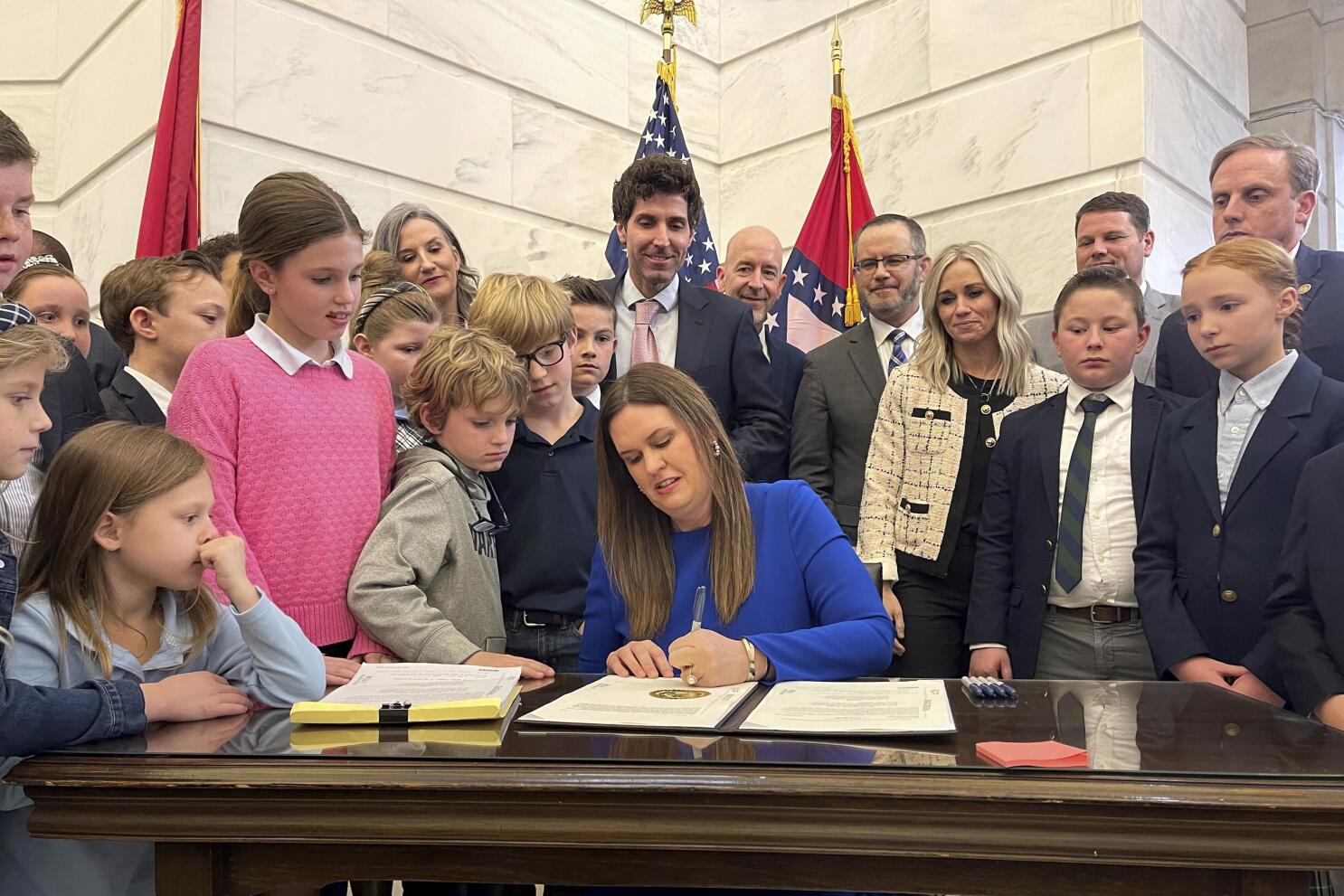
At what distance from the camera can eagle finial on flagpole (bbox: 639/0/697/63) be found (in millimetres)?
6102

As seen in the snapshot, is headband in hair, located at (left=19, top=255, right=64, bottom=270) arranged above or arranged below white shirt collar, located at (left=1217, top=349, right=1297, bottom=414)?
above

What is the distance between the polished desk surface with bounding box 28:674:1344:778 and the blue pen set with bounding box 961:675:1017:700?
4cm

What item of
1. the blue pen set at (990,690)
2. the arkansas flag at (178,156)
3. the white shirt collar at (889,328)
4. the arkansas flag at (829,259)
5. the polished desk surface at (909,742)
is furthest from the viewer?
the arkansas flag at (829,259)

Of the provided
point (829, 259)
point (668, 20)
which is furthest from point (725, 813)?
point (668, 20)

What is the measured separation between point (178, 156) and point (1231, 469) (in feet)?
13.9

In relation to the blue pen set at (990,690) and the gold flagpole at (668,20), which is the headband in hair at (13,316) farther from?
the gold flagpole at (668,20)

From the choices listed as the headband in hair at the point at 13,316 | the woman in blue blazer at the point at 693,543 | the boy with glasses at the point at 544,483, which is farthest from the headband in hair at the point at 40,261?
the woman in blue blazer at the point at 693,543

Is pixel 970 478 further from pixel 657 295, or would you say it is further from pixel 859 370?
pixel 657 295

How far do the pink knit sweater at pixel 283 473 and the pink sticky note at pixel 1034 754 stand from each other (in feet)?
5.05

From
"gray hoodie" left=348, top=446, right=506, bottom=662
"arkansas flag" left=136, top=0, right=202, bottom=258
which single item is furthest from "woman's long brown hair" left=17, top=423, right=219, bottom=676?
"arkansas flag" left=136, top=0, right=202, bottom=258

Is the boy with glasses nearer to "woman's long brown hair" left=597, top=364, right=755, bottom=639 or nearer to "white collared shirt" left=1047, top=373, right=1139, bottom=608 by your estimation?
"woman's long brown hair" left=597, top=364, right=755, bottom=639

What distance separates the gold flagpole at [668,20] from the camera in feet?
19.8

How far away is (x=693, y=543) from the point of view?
8.00 ft

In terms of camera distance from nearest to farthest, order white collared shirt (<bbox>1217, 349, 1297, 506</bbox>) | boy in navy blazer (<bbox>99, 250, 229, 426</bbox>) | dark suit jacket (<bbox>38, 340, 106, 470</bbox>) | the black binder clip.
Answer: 1. the black binder clip
2. dark suit jacket (<bbox>38, 340, 106, 470</bbox>)
3. white collared shirt (<bbox>1217, 349, 1297, 506</bbox>)
4. boy in navy blazer (<bbox>99, 250, 229, 426</bbox>)
